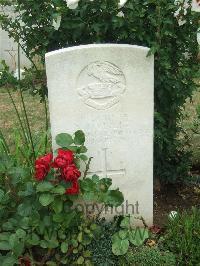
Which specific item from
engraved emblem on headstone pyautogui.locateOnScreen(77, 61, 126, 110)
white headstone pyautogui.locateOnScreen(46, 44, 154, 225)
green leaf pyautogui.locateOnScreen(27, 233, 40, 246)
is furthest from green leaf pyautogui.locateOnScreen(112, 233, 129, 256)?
engraved emblem on headstone pyautogui.locateOnScreen(77, 61, 126, 110)

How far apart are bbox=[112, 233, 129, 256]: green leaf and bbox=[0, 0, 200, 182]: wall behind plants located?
2.73 ft

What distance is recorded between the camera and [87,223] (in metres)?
3.18

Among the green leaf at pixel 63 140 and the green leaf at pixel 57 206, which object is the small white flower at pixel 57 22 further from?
the green leaf at pixel 57 206

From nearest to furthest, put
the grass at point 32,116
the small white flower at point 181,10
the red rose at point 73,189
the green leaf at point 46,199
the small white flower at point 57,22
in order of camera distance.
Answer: the green leaf at point 46,199 < the red rose at point 73,189 < the small white flower at point 57,22 < the small white flower at point 181,10 < the grass at point 32,116

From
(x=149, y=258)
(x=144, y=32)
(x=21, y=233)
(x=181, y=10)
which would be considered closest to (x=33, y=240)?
(x=21, y=233)

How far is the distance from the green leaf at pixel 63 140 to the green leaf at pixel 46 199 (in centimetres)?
33

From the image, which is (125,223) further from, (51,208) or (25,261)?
(25,261)

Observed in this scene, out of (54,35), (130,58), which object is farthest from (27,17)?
(130,58)

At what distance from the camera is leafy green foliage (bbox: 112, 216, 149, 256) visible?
3.16 metres

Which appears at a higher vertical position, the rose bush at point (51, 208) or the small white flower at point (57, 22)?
the small white flower at point (57, 22)

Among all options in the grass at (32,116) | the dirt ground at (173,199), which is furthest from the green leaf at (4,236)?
the grass at (32,116)

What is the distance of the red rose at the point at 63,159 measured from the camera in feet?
9.69

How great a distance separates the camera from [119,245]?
319 cm

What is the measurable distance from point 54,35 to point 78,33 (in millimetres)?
202
